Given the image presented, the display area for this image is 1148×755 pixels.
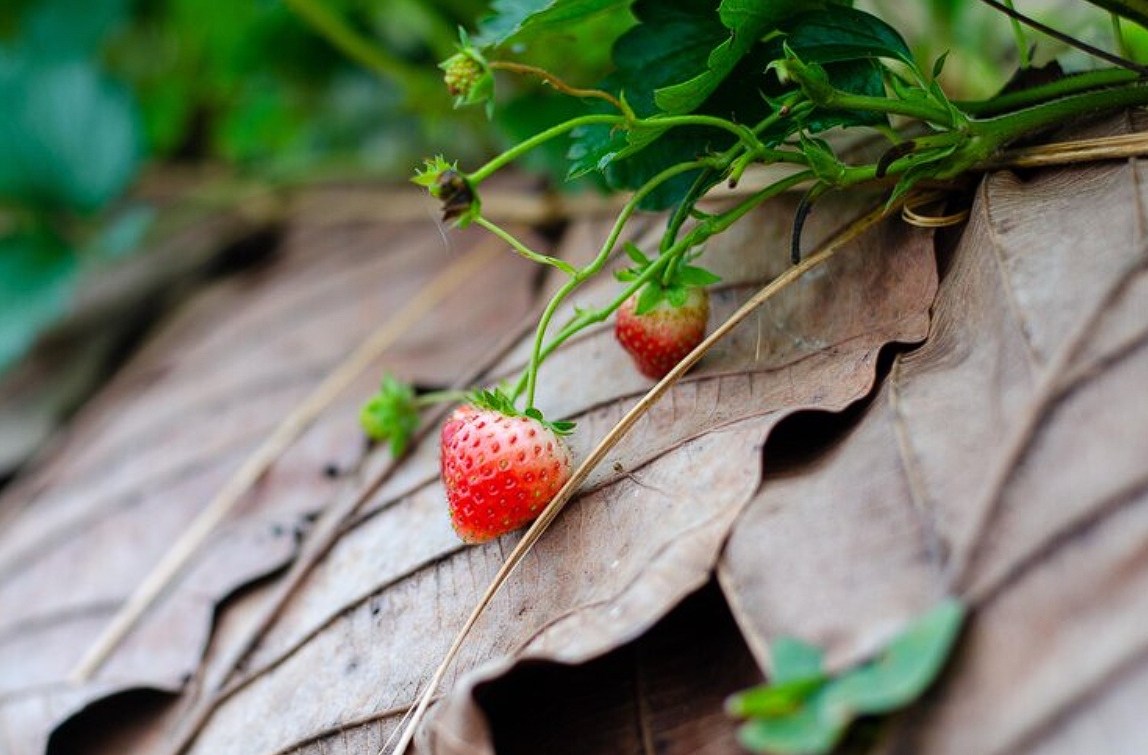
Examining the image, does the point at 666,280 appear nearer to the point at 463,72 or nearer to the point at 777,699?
the point at 463,72

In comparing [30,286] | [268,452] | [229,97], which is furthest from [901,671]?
[229,97]

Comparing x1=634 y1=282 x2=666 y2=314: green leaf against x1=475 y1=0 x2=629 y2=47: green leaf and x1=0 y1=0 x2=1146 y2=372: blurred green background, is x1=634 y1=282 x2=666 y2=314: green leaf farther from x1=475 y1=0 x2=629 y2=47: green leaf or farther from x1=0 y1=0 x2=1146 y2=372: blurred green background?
x1=0 y1=0 x2=1146 y2=372: blurred green background

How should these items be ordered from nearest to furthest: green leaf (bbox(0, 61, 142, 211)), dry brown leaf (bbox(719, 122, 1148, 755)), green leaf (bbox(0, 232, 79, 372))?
dry brown leaf (bbox(719, 122, 1148, 755)), green leaf (bbox(0, 232, 79, 372)), green leaf (bbox(0, 61, 142, 211))

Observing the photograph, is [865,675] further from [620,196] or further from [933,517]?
[620,196]

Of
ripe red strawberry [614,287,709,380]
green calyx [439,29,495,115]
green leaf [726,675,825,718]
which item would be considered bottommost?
green leaf [726,675,825,718]

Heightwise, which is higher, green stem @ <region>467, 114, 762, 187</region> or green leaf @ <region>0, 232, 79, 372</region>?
green leaf @ <region>0, 232, 79, 372</region>

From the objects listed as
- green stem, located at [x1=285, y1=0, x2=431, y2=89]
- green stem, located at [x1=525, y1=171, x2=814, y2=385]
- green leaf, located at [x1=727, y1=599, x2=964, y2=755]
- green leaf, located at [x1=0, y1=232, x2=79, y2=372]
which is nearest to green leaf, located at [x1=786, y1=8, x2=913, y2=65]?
green stem, located at [x1=525, y1=171, x2=814, y2=385]

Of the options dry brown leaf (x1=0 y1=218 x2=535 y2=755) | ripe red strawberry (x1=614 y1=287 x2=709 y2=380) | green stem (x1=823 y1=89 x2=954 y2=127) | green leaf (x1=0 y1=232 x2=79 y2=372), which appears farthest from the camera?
green leaf (x1=0 y1=232 x2=79 y2=372)
